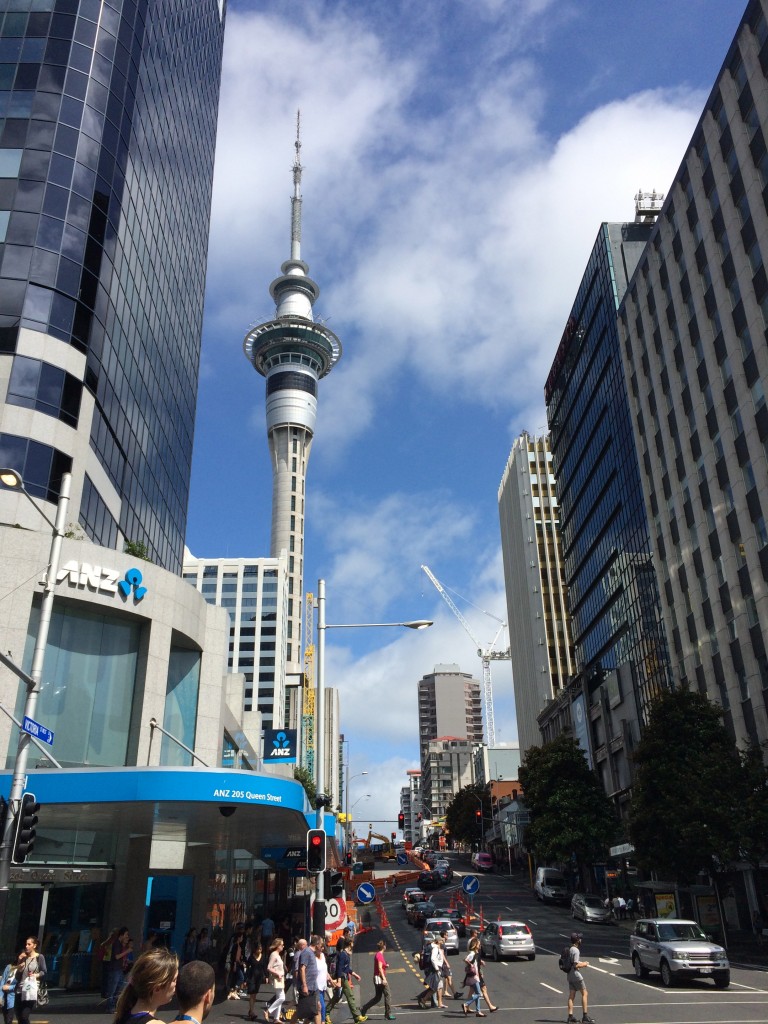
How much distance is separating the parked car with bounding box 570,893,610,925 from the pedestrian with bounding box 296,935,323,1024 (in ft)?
133

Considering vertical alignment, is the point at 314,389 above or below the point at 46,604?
above

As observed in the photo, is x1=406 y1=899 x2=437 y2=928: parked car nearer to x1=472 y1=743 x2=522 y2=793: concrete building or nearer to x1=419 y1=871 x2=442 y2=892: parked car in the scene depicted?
x1=419 y1=871 x2=442 y2=892: parked car

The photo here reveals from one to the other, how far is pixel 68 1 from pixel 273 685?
135614 mm

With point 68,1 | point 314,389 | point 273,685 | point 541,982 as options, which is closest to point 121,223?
point 68,1

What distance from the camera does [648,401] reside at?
208 ft

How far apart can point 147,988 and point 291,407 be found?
17454cm

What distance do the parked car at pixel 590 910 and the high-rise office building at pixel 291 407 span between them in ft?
407

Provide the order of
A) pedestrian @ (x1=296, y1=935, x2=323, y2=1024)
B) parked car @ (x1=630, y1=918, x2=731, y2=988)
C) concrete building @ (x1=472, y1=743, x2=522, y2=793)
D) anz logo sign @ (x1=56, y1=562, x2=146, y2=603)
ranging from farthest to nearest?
concrete building @ (x1=472, y1=743, x2=522, y2=793), anz logo sign @ (x1=56, y1=562, x2=146, y2=603), parked car @ (x1=630, y1=918, x2=731, y2=988), pedestrian @ (x1=296, y1=935, x2=323, y2=1024)

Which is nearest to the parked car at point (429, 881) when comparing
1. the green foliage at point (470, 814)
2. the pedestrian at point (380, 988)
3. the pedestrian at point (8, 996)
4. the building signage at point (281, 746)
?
the building signage at point (281, 746)

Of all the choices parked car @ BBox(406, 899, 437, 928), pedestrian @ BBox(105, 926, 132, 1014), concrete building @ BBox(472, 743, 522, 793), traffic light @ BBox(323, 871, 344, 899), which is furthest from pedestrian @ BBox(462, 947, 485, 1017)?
concrete building @ BBox(472, 743, 522, 793)

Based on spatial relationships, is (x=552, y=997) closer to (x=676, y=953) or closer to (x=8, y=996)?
(x=676, y=953)

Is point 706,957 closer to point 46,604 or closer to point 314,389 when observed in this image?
point 46,604

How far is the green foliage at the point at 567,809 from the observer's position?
64.9 meters

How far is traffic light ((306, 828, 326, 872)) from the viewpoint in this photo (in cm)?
1978
